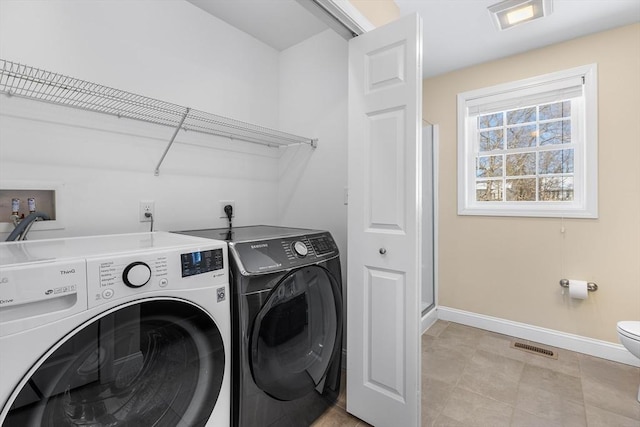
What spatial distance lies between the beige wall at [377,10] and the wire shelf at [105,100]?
2.71 ft

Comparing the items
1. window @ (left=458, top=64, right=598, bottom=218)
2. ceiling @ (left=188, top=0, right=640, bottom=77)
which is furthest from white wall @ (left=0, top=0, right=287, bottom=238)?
window @ (left=458, top=64, right=598, bottom=218)

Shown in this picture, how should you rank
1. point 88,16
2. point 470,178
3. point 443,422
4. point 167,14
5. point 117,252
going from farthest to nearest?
point 470,178
point 167,14
point 443,422
point 88,16
point 117,252

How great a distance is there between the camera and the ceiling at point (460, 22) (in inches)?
73.5

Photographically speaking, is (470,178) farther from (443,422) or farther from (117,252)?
(117,252)

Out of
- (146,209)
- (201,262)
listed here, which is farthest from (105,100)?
(201,262)

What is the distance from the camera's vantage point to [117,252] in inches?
35.5

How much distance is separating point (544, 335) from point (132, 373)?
286 cm

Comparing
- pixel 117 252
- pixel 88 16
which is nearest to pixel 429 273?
pixel 117 252

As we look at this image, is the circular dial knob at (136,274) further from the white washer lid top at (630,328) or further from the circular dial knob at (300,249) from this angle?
the white washer lid top at (630,328)

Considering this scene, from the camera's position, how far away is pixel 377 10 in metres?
1.66

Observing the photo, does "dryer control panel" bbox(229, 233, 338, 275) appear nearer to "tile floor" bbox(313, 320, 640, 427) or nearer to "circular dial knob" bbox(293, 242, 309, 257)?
"circular dial knob" bbox(293, 242, 309, 257)

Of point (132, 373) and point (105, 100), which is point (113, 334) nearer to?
point (132, 373)

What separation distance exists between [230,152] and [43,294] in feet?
4.82

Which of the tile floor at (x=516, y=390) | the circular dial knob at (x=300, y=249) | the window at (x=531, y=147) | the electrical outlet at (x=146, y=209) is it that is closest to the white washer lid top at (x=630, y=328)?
the tile floor at (x=516, y=390)
